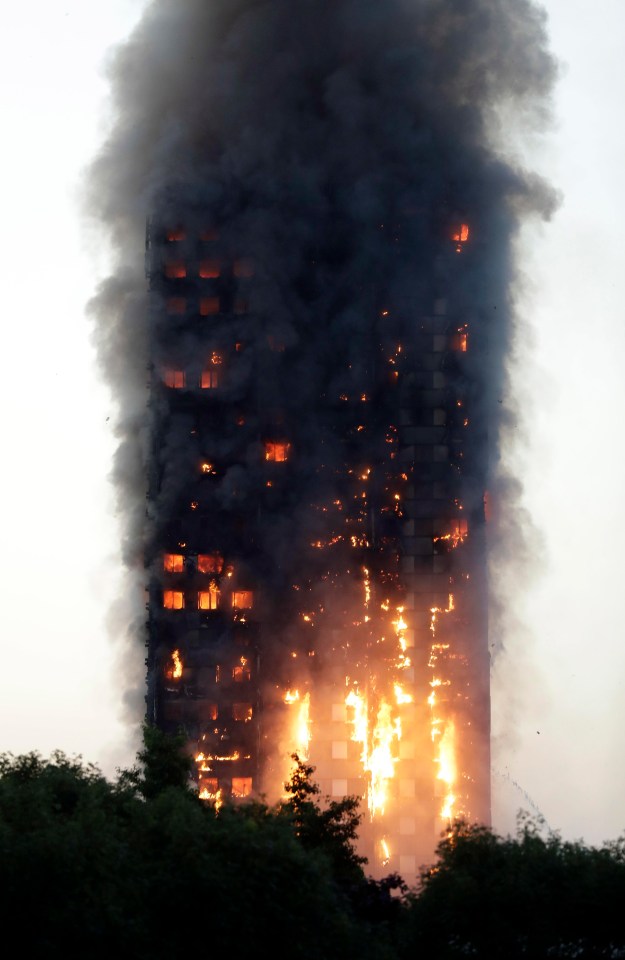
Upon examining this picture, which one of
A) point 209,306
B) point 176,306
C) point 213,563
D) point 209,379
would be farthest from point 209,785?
point 176,306

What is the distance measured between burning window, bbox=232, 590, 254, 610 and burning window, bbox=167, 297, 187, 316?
19514 mm

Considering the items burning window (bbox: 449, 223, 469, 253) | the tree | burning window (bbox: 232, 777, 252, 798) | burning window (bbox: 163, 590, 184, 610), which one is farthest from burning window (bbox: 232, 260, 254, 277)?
the tree

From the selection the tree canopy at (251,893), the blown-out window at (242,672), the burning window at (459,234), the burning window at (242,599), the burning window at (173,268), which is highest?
the burning window at (459,234)

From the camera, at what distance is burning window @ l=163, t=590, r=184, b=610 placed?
139875 mm

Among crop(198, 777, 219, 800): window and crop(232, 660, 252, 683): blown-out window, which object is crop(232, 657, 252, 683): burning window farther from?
crop(198, 777, 219, 800): window

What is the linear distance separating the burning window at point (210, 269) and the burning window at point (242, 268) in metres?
1.29

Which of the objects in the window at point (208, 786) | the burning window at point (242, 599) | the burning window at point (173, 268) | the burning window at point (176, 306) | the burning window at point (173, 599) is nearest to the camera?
the window at point (208, 786)

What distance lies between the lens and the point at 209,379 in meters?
141

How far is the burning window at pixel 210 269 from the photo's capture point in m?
142

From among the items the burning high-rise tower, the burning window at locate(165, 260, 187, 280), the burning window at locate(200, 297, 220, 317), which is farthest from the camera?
the burning window at locate(165, 260, 187, 280)

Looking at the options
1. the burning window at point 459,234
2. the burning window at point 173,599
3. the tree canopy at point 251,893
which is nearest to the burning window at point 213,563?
the burning window at point 173,599

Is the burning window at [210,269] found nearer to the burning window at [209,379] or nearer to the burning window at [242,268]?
the burning window at [242,268]

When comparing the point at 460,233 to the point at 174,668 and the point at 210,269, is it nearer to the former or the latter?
the point at 210,269

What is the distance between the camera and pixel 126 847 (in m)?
76.4
